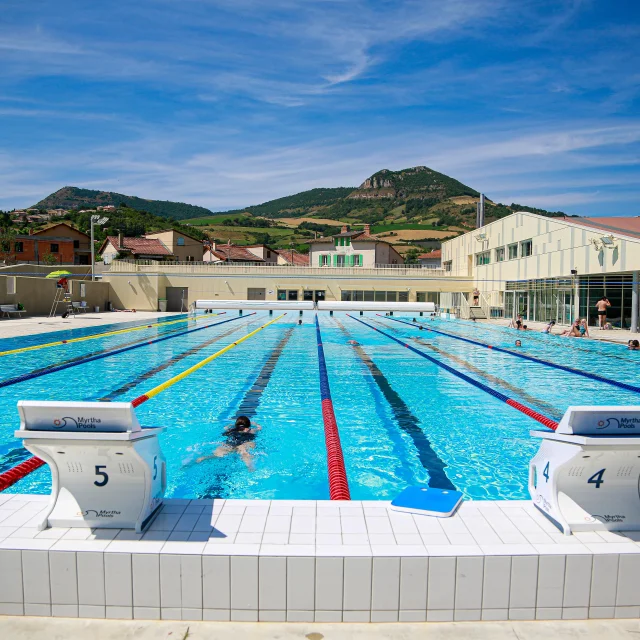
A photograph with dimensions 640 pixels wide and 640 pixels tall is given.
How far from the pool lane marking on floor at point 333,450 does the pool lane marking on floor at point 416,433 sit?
0.76m

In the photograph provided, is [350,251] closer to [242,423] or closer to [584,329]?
[584,329]

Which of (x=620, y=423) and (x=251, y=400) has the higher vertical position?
(x=620, y=423)

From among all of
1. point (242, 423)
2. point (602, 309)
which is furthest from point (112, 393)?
point (602, 309)

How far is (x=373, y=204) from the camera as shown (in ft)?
408

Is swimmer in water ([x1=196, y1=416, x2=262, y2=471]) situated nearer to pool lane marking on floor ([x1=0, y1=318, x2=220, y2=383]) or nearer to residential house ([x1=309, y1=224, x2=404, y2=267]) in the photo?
pool lane marking on floor ([x1=0, y1=318, x2=220, y2=383])

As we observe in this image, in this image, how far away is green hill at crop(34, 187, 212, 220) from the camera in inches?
4801

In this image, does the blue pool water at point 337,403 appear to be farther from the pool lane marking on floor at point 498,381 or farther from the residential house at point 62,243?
the residential house at point 62,243

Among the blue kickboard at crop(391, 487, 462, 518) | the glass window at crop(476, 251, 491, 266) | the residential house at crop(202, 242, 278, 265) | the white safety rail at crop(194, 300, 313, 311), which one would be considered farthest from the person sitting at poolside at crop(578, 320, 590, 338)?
the residential house at crop(202, 242, 278, 265)

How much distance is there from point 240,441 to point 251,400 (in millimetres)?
1763

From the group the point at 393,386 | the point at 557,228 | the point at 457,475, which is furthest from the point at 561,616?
the point at 557,228

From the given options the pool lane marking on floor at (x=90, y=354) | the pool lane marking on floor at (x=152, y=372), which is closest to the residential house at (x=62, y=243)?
the pool lane marking on floor at (x=90, y=354)

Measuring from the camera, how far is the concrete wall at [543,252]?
53.2ft

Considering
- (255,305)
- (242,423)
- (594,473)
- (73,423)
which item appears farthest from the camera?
(255,305)

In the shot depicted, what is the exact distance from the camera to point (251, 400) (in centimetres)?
713
